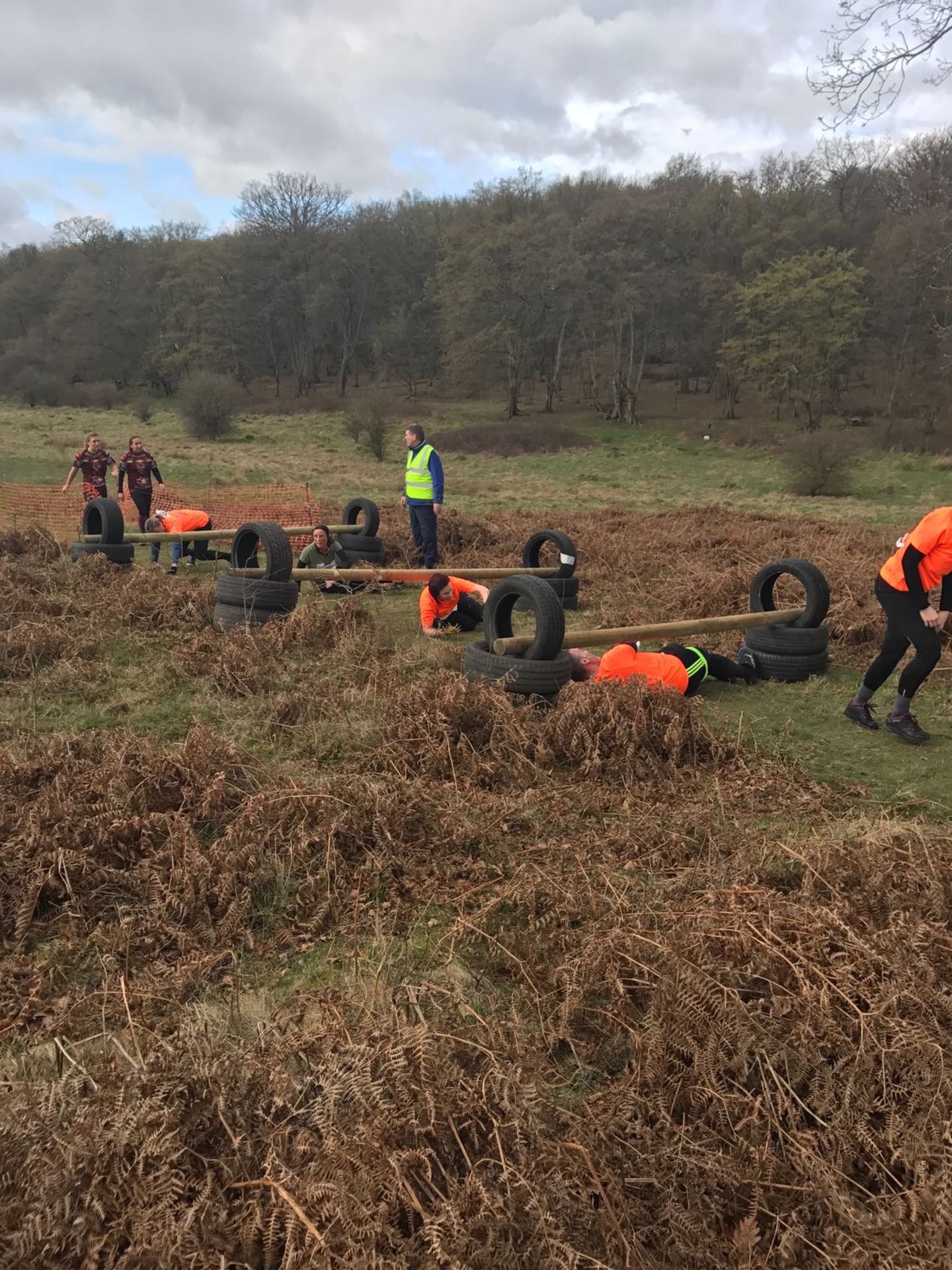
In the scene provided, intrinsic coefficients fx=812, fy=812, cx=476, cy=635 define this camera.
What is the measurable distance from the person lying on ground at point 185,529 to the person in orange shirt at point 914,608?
7.56m

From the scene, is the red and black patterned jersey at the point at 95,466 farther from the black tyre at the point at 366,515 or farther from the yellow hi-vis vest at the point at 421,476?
the yellow hi-vis vest at the point at 421,476

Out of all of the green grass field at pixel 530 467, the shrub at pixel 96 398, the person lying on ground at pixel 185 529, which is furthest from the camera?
the shrub at pixel 96 398

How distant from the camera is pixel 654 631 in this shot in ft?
19.6

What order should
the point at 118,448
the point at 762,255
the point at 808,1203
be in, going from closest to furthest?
the point at 808,1203
the point at 118,448
the point at 762,255

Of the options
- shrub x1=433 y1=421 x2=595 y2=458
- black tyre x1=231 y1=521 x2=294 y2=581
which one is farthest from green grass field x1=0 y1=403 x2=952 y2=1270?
shrub x1=433 y1=421 x2=595 y2=458

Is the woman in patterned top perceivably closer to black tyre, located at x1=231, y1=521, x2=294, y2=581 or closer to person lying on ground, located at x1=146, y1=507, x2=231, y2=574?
person lying on ground, located at x1=146, y1=507, x2=231, y2=574

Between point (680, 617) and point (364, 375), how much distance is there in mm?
58736

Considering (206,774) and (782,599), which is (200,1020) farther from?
(782,599)

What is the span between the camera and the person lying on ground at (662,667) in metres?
5.52

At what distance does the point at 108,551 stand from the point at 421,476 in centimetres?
376

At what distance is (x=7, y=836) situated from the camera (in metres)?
3.54

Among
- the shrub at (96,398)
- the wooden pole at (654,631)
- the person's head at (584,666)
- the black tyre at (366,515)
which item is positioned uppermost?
the shrub at (96,398)

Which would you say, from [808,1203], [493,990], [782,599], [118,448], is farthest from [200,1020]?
[118,448]

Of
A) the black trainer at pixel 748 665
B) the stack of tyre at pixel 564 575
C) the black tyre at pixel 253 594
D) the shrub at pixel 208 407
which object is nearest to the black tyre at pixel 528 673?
the black trainer at pixel 748 665
